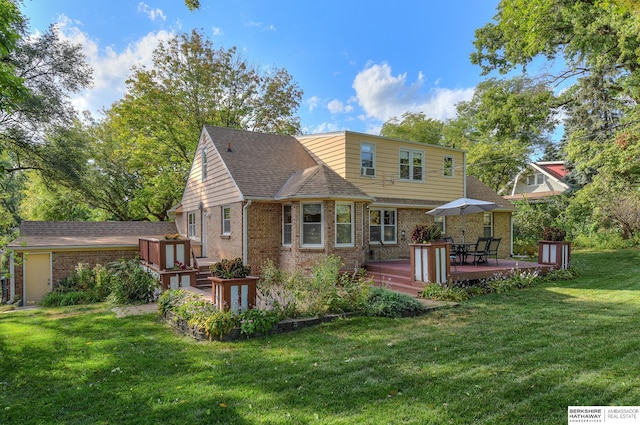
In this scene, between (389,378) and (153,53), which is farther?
(153,53)

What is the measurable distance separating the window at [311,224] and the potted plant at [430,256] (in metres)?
3.33

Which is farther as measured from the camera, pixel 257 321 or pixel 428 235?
pixel 428 235

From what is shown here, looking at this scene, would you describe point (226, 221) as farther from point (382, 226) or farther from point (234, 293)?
point (234, 293)

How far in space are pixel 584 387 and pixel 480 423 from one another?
158cm

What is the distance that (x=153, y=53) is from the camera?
2311cm

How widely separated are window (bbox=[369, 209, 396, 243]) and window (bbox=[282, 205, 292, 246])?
3.69 metres

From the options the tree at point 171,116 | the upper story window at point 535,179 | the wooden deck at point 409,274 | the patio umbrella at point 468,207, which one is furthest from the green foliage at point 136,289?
the upper story window at point 535,179

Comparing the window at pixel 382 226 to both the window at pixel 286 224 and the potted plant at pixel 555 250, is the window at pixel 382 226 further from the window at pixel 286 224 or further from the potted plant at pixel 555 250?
the potted plant at pixel 555 250

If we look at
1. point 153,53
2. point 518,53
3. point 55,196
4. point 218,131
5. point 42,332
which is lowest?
point 42,332

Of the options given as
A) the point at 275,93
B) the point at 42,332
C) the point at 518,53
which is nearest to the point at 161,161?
the point at 275,93

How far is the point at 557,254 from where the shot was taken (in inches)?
497

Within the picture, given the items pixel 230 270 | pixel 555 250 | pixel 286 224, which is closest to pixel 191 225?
pixel 286 224

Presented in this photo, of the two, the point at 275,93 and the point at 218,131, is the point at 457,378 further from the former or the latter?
the point at 275,93

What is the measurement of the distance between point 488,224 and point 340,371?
1576 centimetres
